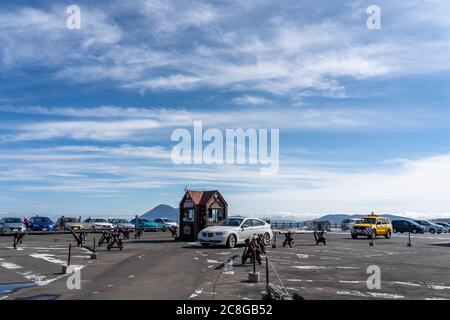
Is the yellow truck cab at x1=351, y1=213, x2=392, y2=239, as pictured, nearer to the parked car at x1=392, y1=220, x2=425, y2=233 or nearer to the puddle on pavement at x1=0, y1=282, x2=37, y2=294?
the parked car at x1=392, y1=220, x2=425, y2=233

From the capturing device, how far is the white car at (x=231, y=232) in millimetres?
23422

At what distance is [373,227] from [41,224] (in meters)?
33.5

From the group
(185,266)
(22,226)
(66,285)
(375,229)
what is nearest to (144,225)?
(22,226)

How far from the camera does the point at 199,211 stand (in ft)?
94.8

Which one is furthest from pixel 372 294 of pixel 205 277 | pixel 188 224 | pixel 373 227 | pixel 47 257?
pixel 373 227

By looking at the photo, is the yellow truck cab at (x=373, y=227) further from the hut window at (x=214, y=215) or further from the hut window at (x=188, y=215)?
the hut window at (x=188, y=215)

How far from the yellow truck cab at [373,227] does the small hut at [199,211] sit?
43.7 ft

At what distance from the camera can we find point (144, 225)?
50719 millimetres

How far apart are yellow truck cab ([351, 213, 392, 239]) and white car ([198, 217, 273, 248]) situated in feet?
47.3

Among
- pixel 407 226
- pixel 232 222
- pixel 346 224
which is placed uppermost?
pixel 232 222

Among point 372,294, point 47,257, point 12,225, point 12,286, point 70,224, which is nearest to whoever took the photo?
point 372,294

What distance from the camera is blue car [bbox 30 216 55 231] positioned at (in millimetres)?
46109

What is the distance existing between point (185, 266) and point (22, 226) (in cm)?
3201

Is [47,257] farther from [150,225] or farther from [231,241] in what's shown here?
[150,225]
